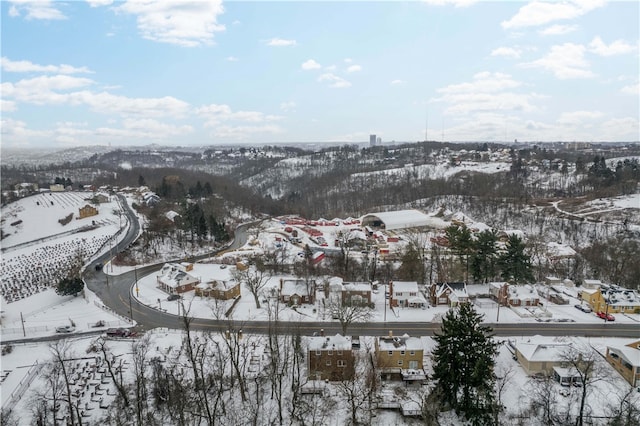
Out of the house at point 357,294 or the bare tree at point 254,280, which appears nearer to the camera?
the house at point 357,294

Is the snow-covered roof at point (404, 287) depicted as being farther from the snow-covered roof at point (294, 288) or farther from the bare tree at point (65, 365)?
the bare tree at point (65, 365)

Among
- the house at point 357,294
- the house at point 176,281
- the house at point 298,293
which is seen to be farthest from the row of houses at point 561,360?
the house at point 176,281

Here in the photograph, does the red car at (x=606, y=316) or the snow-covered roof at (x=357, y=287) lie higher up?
the snow-covered roof at (x=357, y=287)

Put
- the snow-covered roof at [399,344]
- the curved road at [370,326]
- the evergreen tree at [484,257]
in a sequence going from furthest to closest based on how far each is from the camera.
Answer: the evergreen tree at [484,257] → the curved road at [370,326] → the snow-covered roof at [399,344]

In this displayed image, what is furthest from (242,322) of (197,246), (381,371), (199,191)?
(199,191)

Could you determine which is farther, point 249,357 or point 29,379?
point 249,357

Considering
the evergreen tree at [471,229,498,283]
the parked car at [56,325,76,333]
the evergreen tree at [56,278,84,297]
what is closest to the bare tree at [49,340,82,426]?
the parked car at [56,325,76,333]

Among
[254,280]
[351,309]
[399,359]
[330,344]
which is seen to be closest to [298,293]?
[254,280]

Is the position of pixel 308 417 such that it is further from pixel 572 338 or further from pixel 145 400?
pixel 572 338

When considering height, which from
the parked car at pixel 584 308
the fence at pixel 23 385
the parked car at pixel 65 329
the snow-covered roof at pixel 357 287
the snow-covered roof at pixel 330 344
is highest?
the snow-covered roof at pixel 330 344
